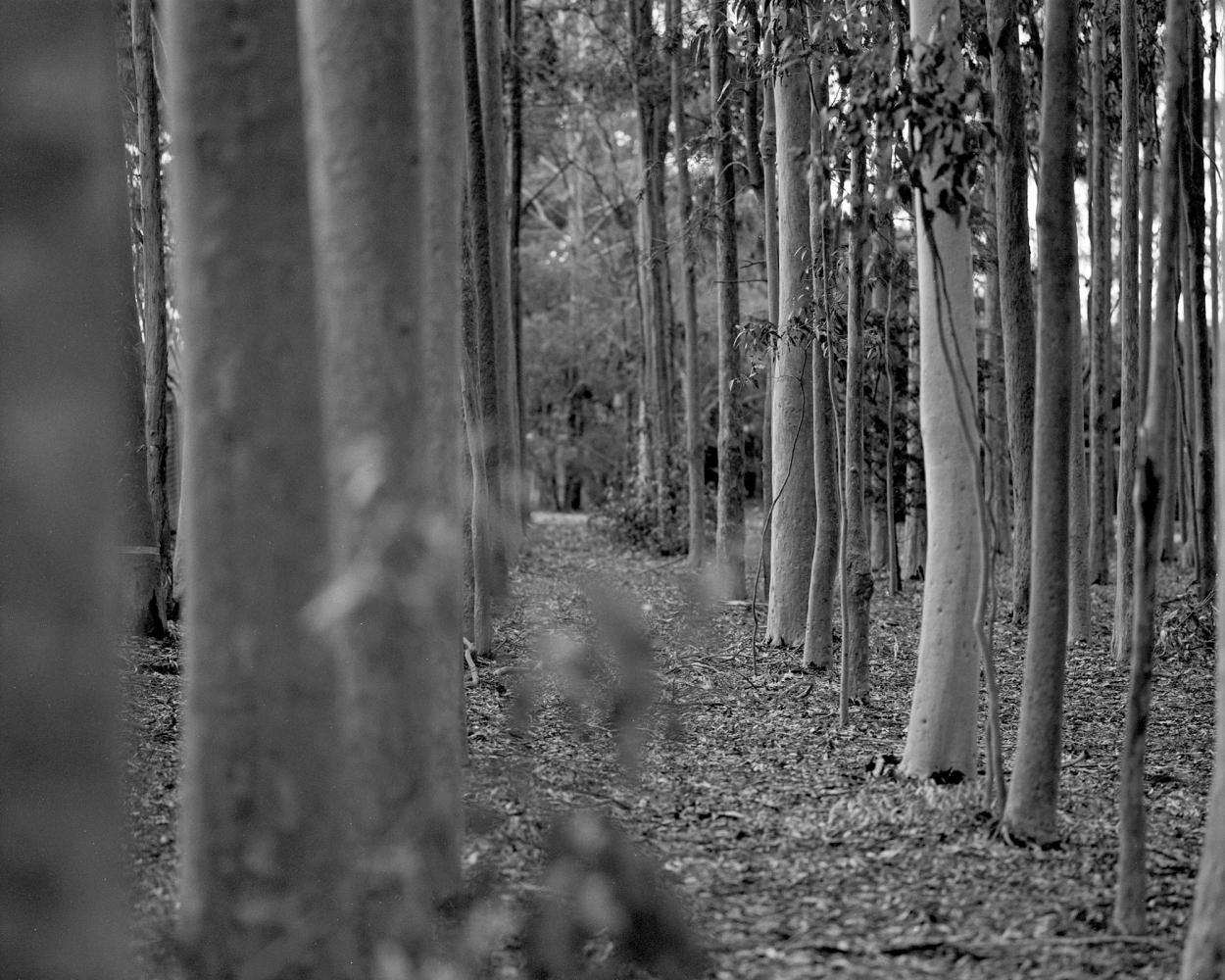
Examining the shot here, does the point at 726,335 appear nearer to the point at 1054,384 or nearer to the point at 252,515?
the point at 1054,384

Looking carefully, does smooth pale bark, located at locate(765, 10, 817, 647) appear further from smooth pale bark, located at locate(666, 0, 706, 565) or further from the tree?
smooth pale bark, located at locate(666, 0, 706, 565)

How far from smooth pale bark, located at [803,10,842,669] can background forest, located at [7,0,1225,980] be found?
0.06 meters

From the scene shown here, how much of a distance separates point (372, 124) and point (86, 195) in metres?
0.77

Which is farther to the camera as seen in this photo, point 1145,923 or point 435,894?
point 1145,923

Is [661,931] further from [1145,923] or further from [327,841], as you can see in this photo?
[1145,923]

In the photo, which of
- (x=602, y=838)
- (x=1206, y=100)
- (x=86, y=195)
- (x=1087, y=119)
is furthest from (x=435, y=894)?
(x=1206, y=100)

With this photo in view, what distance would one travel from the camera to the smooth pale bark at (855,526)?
7891 mm

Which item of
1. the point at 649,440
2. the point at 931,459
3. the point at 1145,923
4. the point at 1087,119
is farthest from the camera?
the point at 649,440

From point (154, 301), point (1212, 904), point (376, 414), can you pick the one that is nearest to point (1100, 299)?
point (154, 301)

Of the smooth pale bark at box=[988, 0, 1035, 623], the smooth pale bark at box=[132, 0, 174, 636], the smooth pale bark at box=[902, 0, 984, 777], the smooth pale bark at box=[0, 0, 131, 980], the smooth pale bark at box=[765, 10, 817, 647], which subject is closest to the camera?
the smooth pale bark at box=[0, 0, 131, 980]

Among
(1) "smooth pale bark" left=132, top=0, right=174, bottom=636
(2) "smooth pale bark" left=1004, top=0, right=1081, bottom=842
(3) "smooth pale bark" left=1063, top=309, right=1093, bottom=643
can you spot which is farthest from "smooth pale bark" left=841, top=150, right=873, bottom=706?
(1) "smooth pale bark" left=132, top=0, right=174, bottom=636

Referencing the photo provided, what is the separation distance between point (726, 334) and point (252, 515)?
11137 millimetres

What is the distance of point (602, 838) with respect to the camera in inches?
201

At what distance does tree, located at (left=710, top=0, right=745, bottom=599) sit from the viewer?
1356cm
